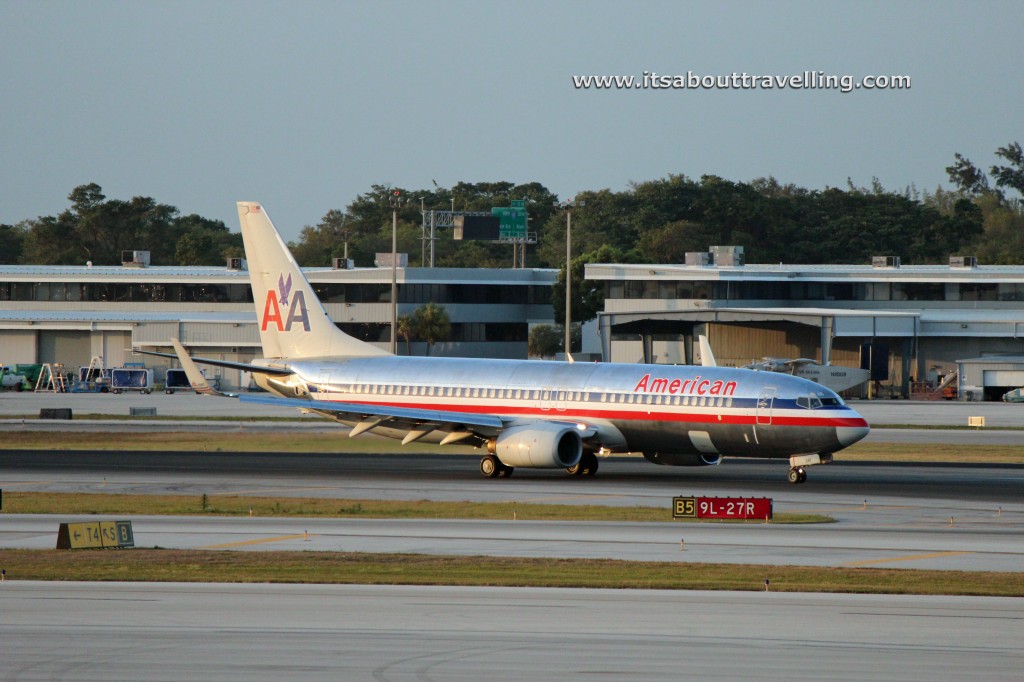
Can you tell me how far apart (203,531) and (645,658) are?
15.8 meters

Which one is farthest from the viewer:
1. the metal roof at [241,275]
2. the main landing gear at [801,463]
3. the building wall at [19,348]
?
the building wall at [19,348]

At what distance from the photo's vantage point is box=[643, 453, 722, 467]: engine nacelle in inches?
1815

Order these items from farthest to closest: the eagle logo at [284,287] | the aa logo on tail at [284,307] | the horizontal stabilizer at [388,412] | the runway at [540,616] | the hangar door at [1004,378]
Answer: the hangar door at [1004,378]
the eagle logo at [284,287]
the aa logo on tail at [284,307]
the horizontal stabilizer at [388,412]
the runway at [540,616]

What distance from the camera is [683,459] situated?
151 feet

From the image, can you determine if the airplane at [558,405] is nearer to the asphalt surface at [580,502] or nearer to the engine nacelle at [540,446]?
the engine nacelle at [540,446]

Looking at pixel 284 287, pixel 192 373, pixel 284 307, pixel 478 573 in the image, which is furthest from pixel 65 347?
pixel 478 573

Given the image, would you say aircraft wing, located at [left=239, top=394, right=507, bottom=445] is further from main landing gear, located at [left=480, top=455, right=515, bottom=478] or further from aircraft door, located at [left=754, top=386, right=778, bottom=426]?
aircraft door, located at [left=754, top=386, right=778, bottom=426]

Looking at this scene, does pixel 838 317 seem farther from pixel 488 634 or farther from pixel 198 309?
pixel 488 634

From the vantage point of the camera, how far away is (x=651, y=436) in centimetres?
4459

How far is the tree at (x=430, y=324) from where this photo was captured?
116m

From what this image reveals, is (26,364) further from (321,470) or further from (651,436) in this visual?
(651,436)

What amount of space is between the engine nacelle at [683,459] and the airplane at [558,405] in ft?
0.14

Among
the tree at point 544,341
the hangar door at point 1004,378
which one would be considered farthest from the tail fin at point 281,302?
the tree at point 544,341

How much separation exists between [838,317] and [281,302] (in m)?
56.4
